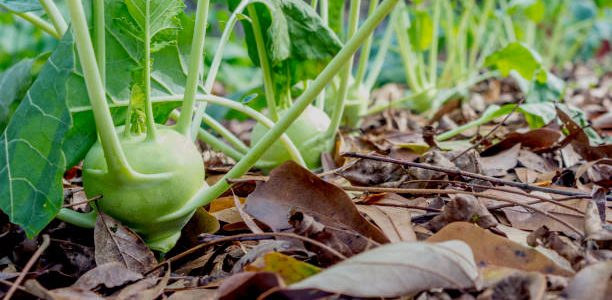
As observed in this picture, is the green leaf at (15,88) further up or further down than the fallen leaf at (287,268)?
further up

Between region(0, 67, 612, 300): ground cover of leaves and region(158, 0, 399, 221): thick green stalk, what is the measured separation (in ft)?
0.09

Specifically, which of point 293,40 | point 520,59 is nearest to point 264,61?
point 293,40

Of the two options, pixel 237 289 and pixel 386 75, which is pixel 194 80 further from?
pixel 386 75

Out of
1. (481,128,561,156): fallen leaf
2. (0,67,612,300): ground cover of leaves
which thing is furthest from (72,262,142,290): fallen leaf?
(481,128,561,156): fallen leaf

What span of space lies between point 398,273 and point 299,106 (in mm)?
243

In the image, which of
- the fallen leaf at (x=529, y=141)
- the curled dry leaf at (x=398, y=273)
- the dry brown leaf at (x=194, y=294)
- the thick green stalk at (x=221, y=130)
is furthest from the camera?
the fallen leaf at (x=529, y=141)

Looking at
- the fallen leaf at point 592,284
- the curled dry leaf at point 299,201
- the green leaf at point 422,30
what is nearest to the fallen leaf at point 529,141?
the curled dry leaf at point 299,201

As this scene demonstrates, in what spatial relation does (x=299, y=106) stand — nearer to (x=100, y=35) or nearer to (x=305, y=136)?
(x=100, y=35)

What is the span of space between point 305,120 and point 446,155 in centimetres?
24

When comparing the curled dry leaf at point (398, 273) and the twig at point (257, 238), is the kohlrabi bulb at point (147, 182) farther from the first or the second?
the curled dry leaf at point (398, 273)

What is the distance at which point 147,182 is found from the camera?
693 mm

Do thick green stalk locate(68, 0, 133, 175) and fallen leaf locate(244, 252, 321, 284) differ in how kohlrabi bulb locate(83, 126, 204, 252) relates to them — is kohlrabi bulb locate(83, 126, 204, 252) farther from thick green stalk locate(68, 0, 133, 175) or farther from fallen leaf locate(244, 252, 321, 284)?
fallen leaf locate(244, 252, 321, 284)

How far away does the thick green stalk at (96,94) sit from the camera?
0.62 m

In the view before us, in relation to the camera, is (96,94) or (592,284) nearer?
(592,284)
